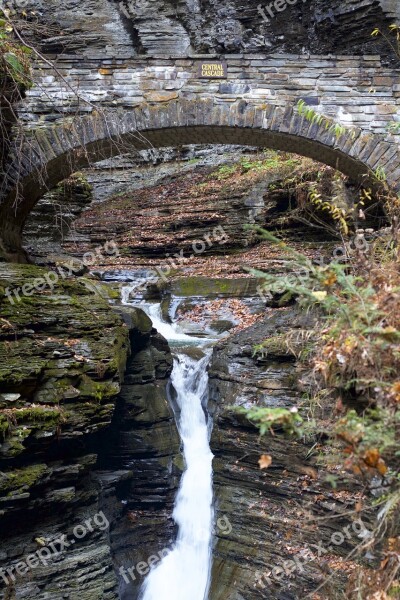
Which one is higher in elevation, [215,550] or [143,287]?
[215,550]

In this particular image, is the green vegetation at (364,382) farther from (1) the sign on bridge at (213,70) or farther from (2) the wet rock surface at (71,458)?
(1) the sign on bridge at (213,70)

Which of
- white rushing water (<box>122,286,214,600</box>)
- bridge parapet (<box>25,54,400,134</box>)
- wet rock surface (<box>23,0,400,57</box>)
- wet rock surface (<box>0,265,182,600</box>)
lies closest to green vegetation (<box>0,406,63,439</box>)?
wet rock surface (<box>0,265,182,600</box>)

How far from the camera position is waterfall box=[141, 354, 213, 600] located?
20.7 feet

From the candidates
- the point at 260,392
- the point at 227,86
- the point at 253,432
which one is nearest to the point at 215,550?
the point at 253,432

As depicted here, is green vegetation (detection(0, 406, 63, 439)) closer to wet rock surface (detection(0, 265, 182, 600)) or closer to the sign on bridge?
wet rock surface (detection(0, 265, 182, 600))

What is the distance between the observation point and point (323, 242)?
42.0 ft

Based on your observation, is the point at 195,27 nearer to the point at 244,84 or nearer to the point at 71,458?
the point at 244,84

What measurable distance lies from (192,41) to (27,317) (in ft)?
28.9

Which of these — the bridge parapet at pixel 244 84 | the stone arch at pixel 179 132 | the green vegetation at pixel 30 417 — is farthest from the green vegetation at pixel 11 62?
the green vegetation at pixel 30 417

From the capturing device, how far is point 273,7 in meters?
11.5

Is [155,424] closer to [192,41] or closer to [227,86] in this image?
[227,86]

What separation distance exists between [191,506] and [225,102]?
5616 millimetres

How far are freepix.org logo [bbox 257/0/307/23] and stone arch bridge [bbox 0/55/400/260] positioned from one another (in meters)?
3.44

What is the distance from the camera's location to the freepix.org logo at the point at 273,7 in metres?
11.1
